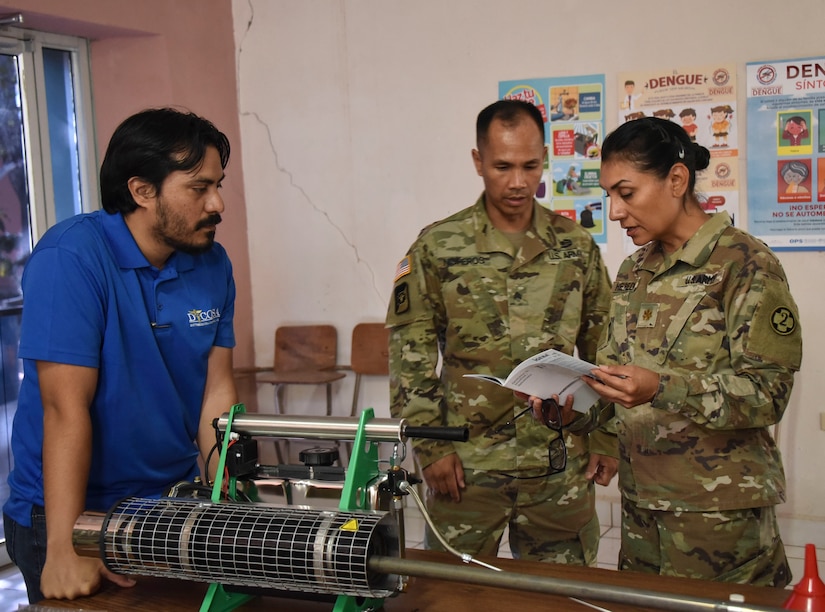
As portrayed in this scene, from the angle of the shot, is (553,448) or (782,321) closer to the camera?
(782,321)

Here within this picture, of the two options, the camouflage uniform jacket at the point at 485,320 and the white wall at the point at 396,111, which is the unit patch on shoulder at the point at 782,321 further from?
the white wall at the point at 396,111

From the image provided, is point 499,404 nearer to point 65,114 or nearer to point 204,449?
point 204,449

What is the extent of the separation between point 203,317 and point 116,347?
214 millimetres

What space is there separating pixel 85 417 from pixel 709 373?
1.21m

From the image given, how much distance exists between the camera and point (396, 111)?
4.11 m

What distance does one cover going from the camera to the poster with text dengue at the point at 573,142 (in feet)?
12.3

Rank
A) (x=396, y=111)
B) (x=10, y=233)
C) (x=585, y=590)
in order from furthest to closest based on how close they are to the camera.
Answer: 1. (x=396, y=111)
2. (x=10, y=233)
3. (x=585, y=590)

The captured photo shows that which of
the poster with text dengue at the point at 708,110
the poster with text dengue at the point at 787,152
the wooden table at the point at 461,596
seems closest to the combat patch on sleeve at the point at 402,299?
the wooden table at the point at 461,596

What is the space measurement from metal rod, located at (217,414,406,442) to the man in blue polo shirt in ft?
0.75

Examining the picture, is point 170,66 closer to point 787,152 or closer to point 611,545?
point 787,152

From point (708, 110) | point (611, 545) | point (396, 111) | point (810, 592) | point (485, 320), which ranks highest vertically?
point (396, 111)

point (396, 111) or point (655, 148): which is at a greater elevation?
point (396, 111)

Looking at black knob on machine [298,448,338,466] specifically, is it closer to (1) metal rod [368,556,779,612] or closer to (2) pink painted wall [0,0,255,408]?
(1) metal rod [368,556,779,612]

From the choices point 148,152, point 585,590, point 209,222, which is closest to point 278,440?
point 209,222
